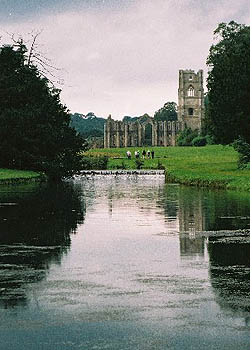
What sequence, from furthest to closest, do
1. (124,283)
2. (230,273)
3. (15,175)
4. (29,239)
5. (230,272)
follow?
(15,175), (29,239), (230,272), (230,273), (124,283)

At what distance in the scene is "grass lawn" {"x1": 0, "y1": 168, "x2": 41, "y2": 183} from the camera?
5065 centimetres

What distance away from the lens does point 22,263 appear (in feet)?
45.0

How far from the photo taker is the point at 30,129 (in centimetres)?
5841

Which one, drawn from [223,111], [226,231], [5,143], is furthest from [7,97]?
[226,231]

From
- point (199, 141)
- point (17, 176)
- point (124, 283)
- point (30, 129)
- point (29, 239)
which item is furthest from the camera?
point (199, 141)

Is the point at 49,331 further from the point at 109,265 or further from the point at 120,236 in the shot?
the point at 120,236

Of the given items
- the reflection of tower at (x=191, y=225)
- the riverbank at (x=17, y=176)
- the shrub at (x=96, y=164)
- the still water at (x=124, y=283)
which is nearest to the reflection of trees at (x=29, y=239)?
the still water at (x=124, y=283)

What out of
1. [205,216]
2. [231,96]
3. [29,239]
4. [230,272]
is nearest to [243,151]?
[231,96]

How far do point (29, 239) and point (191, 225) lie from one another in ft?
17.2

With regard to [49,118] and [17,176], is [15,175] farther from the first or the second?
[49,118]

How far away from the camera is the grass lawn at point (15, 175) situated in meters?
50.7

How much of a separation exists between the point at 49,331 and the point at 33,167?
54041 millimetres

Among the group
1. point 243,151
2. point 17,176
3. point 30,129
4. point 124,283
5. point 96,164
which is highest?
point 30,129

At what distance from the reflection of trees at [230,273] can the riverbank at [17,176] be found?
34450mm
